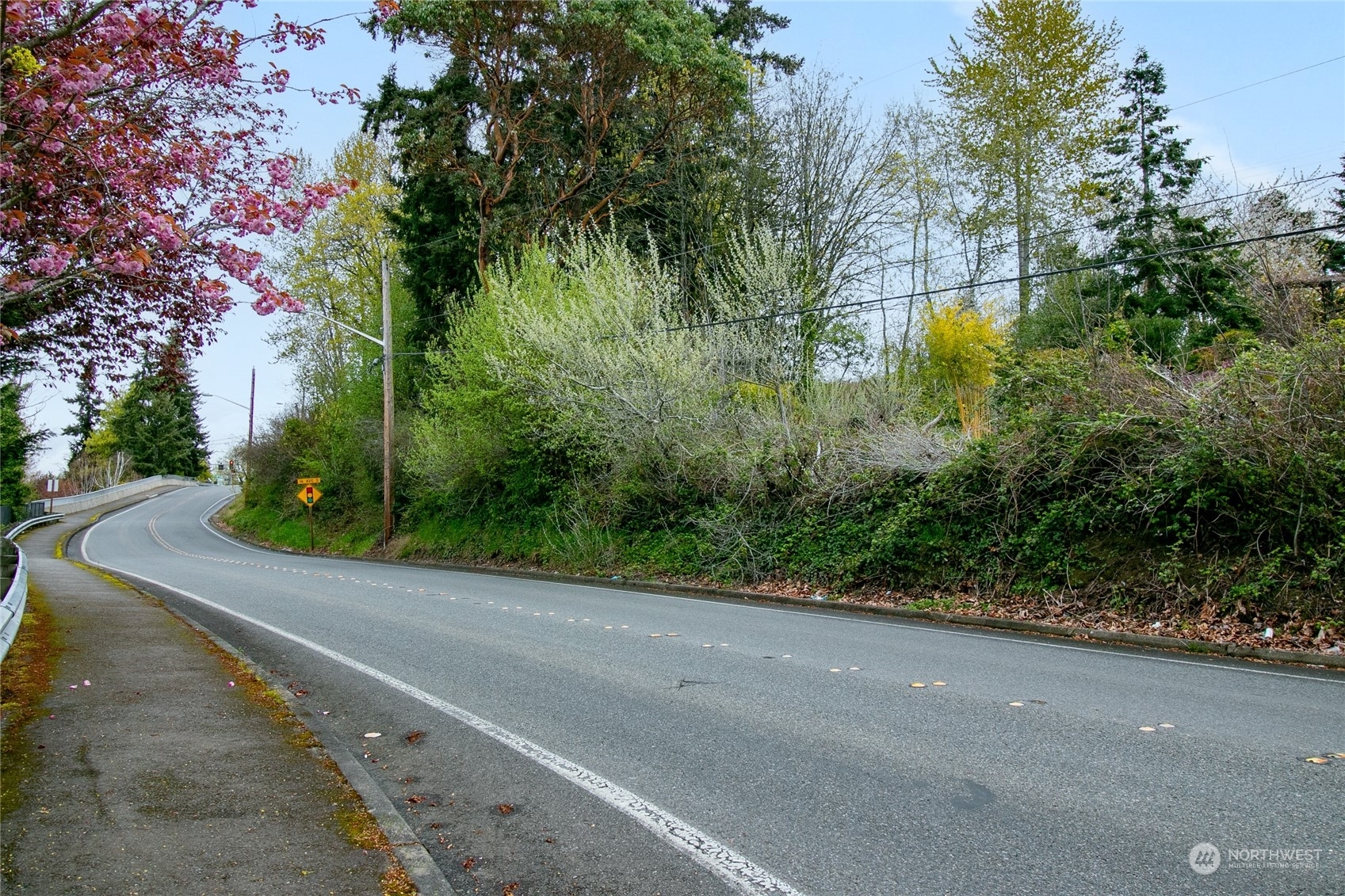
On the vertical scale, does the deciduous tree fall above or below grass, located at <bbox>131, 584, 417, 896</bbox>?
above

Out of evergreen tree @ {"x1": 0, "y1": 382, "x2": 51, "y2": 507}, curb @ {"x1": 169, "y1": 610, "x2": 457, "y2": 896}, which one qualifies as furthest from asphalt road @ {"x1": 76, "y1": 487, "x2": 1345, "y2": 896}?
evergreen tree @ {"x1": 0, "y1": 382, "x2": 51, "y2": 507}

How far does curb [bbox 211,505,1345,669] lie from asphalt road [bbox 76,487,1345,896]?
0.55 meters

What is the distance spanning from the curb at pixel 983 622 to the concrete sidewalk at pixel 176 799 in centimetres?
837

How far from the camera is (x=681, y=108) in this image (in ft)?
82.8

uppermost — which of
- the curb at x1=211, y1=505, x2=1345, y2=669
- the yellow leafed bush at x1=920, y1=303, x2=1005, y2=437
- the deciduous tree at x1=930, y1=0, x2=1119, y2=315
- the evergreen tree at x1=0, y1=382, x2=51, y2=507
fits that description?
the deciduous tree at x1=930, y1=0, x2=1119, y2=315

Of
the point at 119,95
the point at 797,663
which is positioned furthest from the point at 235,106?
the point at 797,663

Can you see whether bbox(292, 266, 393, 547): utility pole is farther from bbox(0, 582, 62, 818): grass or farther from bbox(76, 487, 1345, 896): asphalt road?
bbox(76, 487, 1345, 896): asphalt road

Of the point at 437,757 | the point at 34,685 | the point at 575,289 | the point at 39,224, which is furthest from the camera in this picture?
the point at 575,289

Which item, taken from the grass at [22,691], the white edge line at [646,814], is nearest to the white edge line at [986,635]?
the white edge line at [646,814]

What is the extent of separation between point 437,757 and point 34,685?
151 inches

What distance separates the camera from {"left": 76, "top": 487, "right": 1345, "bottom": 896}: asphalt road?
3828 millimetres

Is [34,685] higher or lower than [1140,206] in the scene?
lower

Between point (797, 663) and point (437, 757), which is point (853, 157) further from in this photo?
point (437, 757)

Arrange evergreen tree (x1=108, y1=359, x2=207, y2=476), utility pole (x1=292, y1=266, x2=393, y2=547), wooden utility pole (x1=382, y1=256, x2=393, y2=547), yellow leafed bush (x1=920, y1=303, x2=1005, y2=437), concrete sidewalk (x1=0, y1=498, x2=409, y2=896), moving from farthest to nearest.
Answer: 1. evergreen tree (x1=108, y1=359, x2=207, y2=476)
2. yellow leafed bush (x1=920, y1=303, x2=1005, y2=437)
3. wooden utility pole (x1=382, y1=256, x2=393, y2=547)
4. utility pole (x1=292, y1=266, x2=393, y2=547)
5. concrete sidewalk (x1=0, y1=498, x2=409, y2=896)
